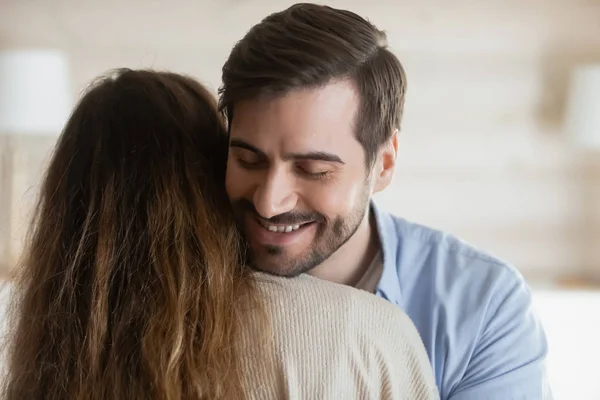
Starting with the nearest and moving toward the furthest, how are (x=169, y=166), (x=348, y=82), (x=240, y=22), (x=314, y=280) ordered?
1. (x=314, y=280)
2. (x=169, y=166)
3. (x=348, y=82)
4. (x=240, y=22)

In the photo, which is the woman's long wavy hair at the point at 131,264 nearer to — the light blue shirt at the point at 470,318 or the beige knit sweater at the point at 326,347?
the beige knit sweater at the point at 326,347

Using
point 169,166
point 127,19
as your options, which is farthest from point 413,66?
point 169,166

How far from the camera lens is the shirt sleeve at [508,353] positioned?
1.19 m

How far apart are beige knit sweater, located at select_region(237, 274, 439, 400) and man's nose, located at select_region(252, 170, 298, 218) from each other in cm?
19

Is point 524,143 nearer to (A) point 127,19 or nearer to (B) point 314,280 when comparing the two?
(A) point 127,19

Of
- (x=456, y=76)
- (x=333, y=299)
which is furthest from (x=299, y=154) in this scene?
(x=456, y=76)

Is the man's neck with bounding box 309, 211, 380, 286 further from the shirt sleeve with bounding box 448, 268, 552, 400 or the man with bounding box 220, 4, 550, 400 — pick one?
the shirt sleeve with bounding box 448, 268, 552, 400

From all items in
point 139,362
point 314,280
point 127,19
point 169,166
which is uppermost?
point 127,19

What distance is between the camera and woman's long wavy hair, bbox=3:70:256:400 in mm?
963

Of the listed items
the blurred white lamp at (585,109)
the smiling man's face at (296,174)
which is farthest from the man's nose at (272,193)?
the blurred white lamp at (585,109)

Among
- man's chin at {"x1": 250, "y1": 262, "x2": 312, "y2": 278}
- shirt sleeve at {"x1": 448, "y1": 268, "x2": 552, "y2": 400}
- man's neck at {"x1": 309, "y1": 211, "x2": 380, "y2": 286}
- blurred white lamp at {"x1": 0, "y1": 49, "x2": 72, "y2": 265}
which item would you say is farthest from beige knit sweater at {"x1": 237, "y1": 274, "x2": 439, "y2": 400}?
blurred white lamp at {"x1": 0, "y1": 49, "x2": 72, "y2": 265}

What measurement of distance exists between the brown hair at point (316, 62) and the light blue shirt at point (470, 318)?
0.24 m

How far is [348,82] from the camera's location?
1192mm

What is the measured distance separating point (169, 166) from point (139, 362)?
28cm
